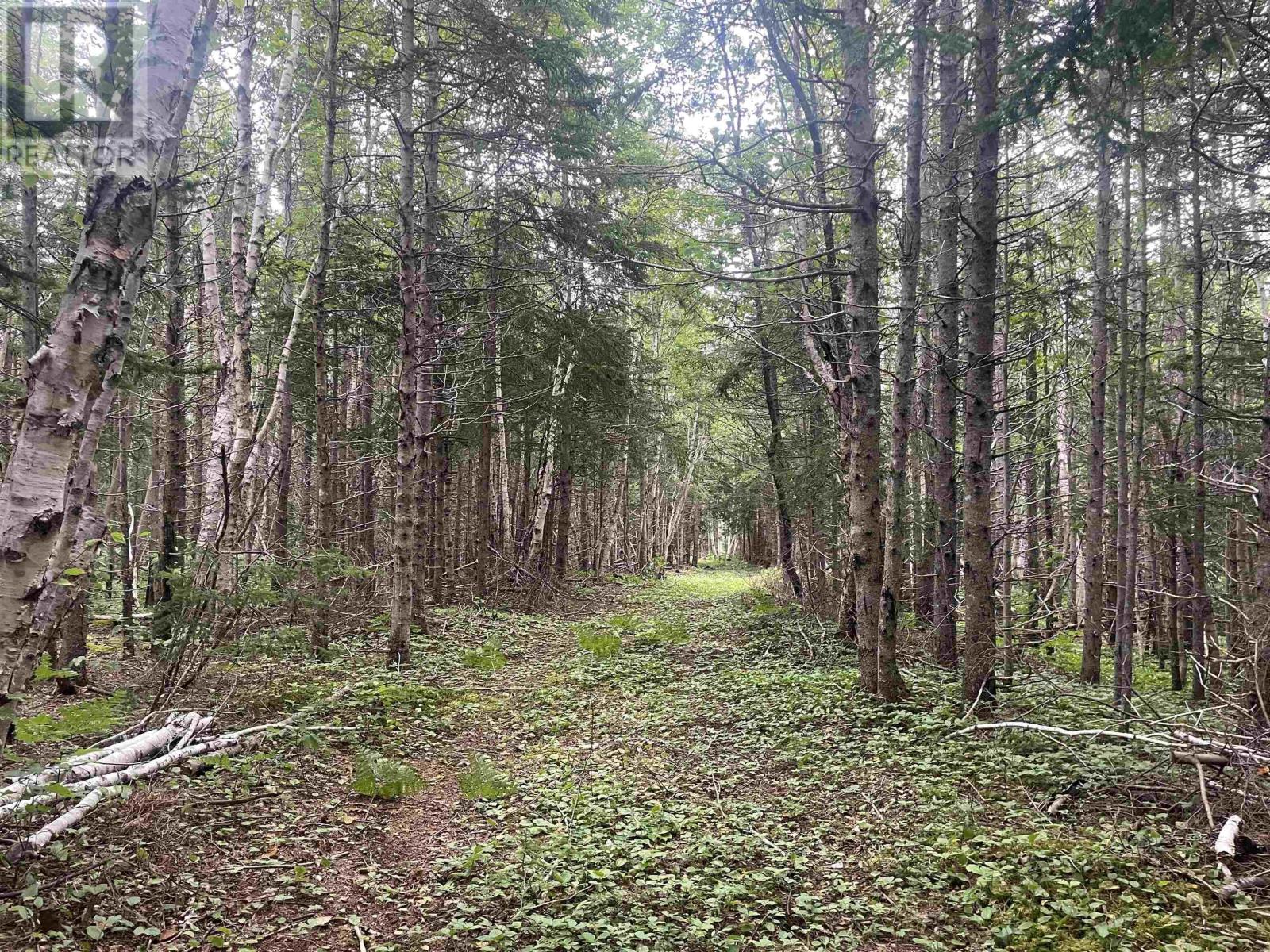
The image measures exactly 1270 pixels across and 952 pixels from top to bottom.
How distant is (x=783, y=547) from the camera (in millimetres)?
15227

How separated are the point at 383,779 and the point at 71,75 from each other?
18.6ft

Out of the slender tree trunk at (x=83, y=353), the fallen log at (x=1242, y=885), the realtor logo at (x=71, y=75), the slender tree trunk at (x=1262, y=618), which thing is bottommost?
the fallen log at (x=1242, y=885)

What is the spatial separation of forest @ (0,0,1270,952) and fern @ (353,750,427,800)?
5 centimetres

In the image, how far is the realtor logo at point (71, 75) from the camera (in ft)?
10.6

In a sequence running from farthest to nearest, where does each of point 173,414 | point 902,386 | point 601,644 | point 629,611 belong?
point 629,611 < point 601,644 < point 173,414 < point 902,386

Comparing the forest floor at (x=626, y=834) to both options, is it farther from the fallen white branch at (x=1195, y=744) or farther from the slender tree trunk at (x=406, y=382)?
the slender tree trunk at (x=406, y=382)

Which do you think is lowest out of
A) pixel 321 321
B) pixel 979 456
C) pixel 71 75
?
pixel 979 456

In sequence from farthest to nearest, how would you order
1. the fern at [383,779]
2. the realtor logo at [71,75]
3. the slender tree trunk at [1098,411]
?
the slender tree trunk at [1098,411]
the fern at [383,779]
the realtor logo at [71,75]

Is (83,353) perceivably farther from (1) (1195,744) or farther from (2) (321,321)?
(2) (321,321)

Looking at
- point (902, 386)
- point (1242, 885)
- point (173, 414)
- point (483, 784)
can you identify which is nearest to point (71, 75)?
point (483, 784)

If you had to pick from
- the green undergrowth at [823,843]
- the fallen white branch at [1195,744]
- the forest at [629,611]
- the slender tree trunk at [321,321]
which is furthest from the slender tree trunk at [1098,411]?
the slender tree trunk at [321,321]

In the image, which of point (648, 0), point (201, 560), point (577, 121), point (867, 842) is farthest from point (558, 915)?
point (577, 121)

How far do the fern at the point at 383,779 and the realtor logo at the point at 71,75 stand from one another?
484cm

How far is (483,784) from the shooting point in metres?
5.82
